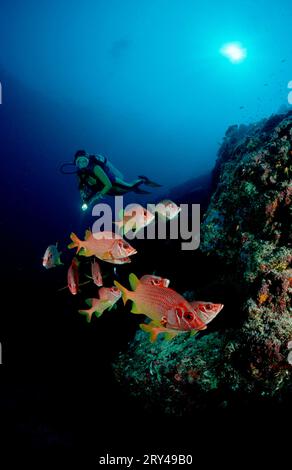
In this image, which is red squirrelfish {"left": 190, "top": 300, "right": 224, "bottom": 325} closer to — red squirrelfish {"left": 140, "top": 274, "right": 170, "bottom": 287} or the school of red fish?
the school of red fish

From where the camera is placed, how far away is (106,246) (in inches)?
110

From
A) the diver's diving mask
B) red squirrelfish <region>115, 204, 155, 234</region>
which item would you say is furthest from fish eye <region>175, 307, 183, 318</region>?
the diver's diving mask

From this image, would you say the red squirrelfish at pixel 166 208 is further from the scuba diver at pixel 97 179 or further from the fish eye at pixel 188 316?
the fish eye at pixel 188 316

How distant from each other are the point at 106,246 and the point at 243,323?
1759 millimetres

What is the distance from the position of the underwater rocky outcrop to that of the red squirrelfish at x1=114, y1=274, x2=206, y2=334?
1342 mm

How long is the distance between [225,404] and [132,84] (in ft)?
485

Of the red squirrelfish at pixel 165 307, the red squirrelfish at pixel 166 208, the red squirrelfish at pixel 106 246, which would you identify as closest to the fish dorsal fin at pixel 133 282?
the red squirrelfish at pixel 165 307

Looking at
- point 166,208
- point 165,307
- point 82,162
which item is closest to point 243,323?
point 165,307

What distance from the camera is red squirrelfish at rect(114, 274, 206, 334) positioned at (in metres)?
1.90

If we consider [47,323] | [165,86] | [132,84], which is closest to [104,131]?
[132,84]

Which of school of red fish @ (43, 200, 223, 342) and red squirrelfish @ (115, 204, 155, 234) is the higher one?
red squirrelfish @ (115, 204, 155, 234)

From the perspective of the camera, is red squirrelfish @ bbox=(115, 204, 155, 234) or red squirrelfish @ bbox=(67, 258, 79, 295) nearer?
red squirrelfish @ bbox=(115, 204, 155, 234)

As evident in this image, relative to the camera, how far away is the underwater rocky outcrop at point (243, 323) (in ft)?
9.45

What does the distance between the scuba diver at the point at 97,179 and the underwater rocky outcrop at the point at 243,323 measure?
1.48 meters
